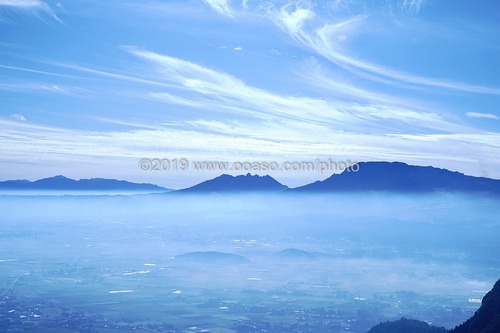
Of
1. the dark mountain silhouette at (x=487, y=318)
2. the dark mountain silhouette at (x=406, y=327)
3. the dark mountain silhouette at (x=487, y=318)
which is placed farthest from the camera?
the dark mountain silhouette at (x=406, y=327)

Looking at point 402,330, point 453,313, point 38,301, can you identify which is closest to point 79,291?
point 38,301

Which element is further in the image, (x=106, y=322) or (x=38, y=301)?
(x=38, y=301)

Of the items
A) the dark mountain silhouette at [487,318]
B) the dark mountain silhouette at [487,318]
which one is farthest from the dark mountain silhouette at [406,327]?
the dark mountain silhouette at [487,318]

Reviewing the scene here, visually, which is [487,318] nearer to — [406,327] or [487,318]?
[487,318]

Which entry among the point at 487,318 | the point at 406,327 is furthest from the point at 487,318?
the point at 406,327

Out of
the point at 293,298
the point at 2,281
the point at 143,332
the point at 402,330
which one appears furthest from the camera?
the point at 2,281

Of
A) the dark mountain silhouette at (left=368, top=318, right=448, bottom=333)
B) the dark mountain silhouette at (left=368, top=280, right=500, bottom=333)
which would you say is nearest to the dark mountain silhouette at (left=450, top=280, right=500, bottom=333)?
the dark mountain silhouette at (left=368, top=280, right=500, bottom=333)

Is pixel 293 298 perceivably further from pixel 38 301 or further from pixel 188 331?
pixel 38 301

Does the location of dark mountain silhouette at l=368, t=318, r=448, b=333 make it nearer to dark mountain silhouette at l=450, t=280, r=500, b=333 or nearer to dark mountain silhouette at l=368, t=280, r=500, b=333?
dark mountain silhouette at l=368, t=280, r=500, b=333

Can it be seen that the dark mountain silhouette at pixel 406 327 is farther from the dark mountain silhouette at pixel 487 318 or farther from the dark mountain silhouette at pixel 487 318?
the dark mountain silhouette at pixel 487 318
